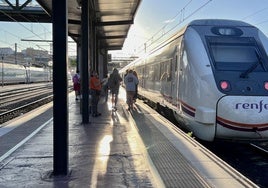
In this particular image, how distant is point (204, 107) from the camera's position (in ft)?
30.7

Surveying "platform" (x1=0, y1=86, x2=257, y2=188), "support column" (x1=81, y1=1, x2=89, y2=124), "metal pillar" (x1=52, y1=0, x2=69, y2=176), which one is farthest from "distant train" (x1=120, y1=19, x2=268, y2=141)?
"metal pillar" (x1=52, y1=0, x2=69, y2=176)

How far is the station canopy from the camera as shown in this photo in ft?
55.7

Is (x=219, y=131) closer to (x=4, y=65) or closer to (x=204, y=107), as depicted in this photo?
(x=204, y=107)

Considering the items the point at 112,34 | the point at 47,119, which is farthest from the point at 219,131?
the point at 112,34

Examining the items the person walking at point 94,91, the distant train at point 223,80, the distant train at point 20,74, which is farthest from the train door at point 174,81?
the distant train at point 20,74

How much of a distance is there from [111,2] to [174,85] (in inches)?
244

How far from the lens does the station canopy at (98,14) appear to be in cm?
1697

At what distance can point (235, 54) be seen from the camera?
1023cm

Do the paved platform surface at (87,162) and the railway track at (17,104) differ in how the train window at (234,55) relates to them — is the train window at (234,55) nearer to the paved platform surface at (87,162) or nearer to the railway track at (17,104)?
the paved platform surface at (87,162)

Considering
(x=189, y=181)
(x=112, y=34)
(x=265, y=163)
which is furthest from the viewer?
(x=112, y=34)

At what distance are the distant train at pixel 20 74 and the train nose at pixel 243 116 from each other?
36.5 metres

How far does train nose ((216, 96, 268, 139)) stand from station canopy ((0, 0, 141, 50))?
768 centimetres

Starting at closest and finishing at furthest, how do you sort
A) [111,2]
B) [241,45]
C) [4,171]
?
[4,171], [241,45], [111,2]

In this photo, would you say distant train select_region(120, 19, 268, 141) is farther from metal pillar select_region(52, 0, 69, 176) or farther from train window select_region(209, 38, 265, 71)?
metal pillar select_region(52, 0, 69, 176)
